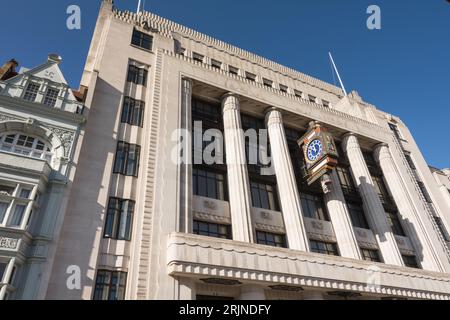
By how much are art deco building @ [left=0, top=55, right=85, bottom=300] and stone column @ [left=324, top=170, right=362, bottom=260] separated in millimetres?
21493

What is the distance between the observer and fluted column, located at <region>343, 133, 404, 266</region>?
88.1ft

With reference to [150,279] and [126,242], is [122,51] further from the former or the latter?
[150,279]

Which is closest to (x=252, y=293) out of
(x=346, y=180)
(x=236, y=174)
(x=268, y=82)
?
(x=236, y=174)

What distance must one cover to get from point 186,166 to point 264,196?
8.31m

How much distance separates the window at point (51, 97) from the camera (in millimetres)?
20312

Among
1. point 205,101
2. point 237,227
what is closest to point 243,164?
point 237,227

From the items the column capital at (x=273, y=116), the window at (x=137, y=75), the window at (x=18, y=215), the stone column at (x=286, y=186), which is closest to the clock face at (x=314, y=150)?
the stone column at (x=286, y=186)

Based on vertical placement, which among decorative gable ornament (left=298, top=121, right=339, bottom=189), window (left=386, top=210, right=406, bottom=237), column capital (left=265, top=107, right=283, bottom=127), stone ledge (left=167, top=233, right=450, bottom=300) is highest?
Result: column capital (left=265, top=107, right=283, bottom=127)

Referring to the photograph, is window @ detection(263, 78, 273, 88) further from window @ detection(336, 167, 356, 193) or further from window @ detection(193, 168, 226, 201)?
window @ detection(193, 168, 226, 201)

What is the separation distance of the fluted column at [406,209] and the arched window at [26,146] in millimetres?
32935

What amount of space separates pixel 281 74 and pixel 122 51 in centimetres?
2178

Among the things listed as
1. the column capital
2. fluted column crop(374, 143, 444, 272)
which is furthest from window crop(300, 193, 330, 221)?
fluted column crop(374, 143, 444, 272)

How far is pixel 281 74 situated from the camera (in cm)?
4062

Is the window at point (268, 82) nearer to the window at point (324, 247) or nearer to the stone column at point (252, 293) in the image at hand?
the window at point (324, 247)
